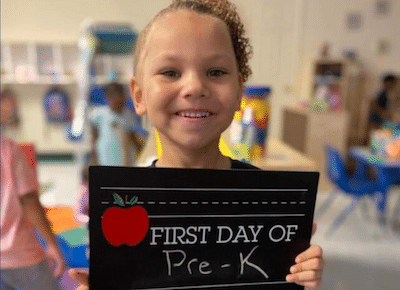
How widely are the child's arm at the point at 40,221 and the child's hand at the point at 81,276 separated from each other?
0.27m

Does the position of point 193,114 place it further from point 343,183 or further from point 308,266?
point 343,183

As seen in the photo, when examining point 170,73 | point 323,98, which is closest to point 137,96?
point 170,73

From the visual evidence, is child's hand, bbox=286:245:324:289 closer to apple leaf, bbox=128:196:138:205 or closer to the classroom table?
apple leaf, bbox=128:196:138:205

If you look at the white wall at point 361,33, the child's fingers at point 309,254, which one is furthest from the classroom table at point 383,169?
the child's fingers at point 309,254

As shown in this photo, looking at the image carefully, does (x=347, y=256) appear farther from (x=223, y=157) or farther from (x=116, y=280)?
(x=116, y=280)

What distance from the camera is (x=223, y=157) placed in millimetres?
587

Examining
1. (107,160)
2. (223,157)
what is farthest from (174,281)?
(107,160)

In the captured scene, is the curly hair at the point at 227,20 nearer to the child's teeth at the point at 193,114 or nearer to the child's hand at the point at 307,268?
the child's teeth at the point at 193,114

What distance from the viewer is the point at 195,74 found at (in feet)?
1.53

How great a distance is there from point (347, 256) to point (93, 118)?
1.72 m

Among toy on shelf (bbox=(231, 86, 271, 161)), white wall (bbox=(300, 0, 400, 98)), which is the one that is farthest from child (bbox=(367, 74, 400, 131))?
toy on shelf (bbox=(231, 86, 271, 161))

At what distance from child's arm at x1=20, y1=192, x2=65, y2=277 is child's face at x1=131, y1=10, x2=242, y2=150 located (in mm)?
383

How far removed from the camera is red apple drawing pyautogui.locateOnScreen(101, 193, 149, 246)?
417 mm

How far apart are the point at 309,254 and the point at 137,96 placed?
1.10ft
